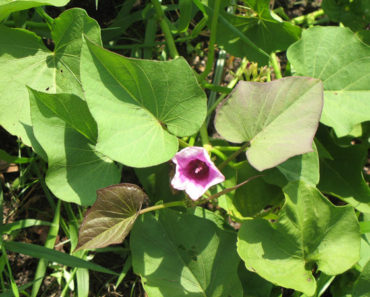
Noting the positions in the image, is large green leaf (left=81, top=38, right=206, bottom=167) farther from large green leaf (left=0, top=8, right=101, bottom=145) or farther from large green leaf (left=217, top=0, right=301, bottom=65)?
large green leaf (left=217, top=0, right=301, bottom=65)

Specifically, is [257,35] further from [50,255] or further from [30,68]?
[50,255]

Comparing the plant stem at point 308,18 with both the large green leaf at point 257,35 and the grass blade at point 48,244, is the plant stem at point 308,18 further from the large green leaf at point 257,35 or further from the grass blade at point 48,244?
the grass blade at point 48,244

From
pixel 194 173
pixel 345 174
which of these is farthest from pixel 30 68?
pixel 345 174

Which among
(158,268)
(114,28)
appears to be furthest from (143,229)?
(114,28)

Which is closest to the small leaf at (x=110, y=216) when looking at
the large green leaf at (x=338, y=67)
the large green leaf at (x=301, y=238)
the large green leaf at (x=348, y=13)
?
the large green leaf at (x=301, y=238)

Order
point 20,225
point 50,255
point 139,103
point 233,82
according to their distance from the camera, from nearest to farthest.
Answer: point 139,103, point 50,255, point 20,225, point 233,82

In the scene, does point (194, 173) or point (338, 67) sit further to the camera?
point (338, 67)

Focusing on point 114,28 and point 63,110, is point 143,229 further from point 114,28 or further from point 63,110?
point 114,28

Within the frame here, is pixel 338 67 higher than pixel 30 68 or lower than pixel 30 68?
higher
